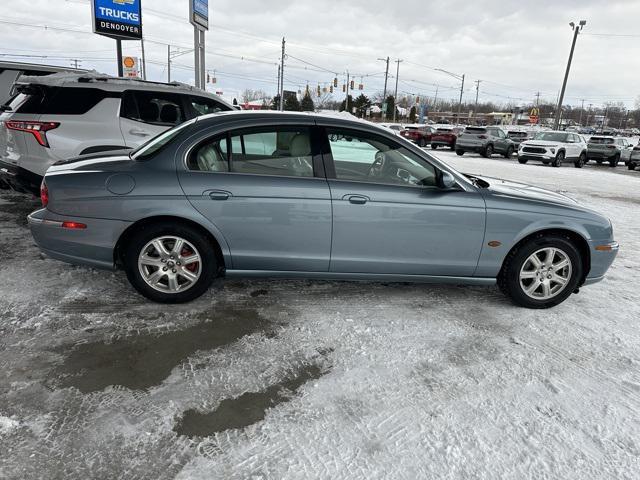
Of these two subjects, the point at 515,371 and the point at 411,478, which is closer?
the point at 411,478

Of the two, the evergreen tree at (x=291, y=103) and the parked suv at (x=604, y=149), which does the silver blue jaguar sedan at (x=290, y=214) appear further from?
the evergreen tree at (x=291, y=103)

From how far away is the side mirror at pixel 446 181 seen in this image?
12.5ft

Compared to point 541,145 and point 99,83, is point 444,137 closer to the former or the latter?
point 541,145

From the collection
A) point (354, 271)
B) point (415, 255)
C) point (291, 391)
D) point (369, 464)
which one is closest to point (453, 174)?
point (415, 255)

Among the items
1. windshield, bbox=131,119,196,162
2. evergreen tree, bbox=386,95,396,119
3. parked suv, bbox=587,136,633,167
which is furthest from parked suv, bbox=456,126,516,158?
evergreen tree, bbox=386,95,396,119

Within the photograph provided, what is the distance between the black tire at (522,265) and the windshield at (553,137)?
67.5ft

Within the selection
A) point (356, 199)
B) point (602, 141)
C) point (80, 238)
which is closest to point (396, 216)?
point (356, 199)

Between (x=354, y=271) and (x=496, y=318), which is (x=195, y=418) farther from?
(x=496, y=318)

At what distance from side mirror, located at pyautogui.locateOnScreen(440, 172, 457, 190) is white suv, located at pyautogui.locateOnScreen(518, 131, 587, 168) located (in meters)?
19.7

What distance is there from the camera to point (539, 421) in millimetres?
2621

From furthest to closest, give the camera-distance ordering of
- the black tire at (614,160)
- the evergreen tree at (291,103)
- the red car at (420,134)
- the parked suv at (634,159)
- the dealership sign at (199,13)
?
the evergreen tree at (291,103) → the red car at (420,134) → the black tire at (614,160) → the parked suv at (634,159) → the dealership sign at (199,13)

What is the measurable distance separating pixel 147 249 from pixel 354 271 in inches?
65.7

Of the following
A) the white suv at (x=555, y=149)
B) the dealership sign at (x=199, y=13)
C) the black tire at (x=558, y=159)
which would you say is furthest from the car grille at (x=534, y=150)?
the dealership sign at (x=199, y=13)

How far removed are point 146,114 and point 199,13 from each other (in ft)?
29.1
